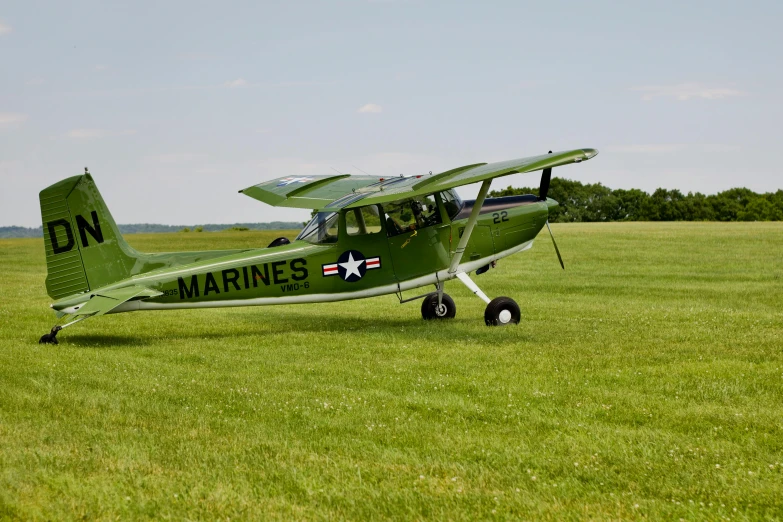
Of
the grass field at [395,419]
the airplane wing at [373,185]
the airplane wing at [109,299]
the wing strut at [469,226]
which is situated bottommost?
the grass field at [395,419]

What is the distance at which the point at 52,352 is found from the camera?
481 inches

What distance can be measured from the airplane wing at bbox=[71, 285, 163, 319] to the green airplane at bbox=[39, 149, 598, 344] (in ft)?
0.07

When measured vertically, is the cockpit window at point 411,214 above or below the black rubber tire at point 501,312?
above

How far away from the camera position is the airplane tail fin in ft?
42.6

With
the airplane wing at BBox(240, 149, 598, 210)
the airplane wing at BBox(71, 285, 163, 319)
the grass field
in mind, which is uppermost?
the airplane wing at BBox(240, 149, 598, 210)

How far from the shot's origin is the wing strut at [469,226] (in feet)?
45.7

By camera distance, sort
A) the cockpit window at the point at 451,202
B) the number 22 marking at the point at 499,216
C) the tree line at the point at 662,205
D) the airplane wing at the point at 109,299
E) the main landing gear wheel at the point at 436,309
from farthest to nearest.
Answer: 1. the tree line at the point at 662,205
2. the main landing gear wheel at the point at 436,309
3. the number 22 marking at the point at 499,216
4. the cockpit window at the point at 451,202
5. the airplane wing at the point at 109,299

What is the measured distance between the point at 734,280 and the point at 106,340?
63.6 ft

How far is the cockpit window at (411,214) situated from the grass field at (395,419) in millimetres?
1879

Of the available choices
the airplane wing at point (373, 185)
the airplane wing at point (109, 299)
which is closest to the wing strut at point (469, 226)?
the airplane wing at point (373, 185)

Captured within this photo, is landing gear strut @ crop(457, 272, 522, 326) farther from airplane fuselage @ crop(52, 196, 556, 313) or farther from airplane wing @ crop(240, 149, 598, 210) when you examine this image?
airplane wing @ crop(240, 149, 598, 210)

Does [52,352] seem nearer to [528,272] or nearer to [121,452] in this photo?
[121,452]

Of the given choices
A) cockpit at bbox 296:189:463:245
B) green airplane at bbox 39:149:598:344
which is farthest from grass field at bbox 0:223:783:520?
cockpit at bbox 296:189:463:245

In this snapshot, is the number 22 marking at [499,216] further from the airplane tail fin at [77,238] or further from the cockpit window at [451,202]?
the airplane tail fin at [77,238]
